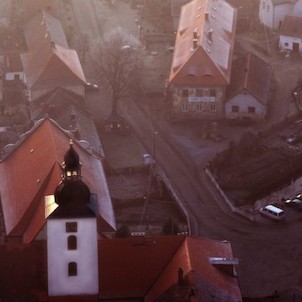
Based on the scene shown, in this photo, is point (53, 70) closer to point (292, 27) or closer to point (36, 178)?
point (36, 178)

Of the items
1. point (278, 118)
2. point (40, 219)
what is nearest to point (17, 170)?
point (40, 219)

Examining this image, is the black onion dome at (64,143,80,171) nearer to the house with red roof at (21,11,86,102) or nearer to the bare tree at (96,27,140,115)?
the house with red roof at (21,11,86,102)

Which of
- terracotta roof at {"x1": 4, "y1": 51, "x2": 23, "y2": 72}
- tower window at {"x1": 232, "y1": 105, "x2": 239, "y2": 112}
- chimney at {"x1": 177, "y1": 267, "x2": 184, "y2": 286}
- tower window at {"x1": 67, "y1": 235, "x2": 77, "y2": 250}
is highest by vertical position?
tower window at {"x1": 67, "y1": 235, "x2": 77, "y2": 250}

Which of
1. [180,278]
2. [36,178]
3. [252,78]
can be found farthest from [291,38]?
[180,278]

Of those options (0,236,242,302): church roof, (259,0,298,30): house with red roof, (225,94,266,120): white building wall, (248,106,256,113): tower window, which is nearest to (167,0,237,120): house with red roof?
(225,94,266,120): white building wall

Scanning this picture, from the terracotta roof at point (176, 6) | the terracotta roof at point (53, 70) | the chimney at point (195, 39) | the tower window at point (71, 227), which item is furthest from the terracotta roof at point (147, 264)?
the terracotta roof at point (176, 6)

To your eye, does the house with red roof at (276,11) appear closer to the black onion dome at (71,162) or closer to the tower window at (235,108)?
the tower window at (235,108)

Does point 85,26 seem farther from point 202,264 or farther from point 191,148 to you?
point 202,264

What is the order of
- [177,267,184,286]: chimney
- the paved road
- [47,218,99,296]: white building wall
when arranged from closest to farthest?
1. [47,218,99,296]: white building wall
2. [177,267,184,286]: chimney
3. the paved road
